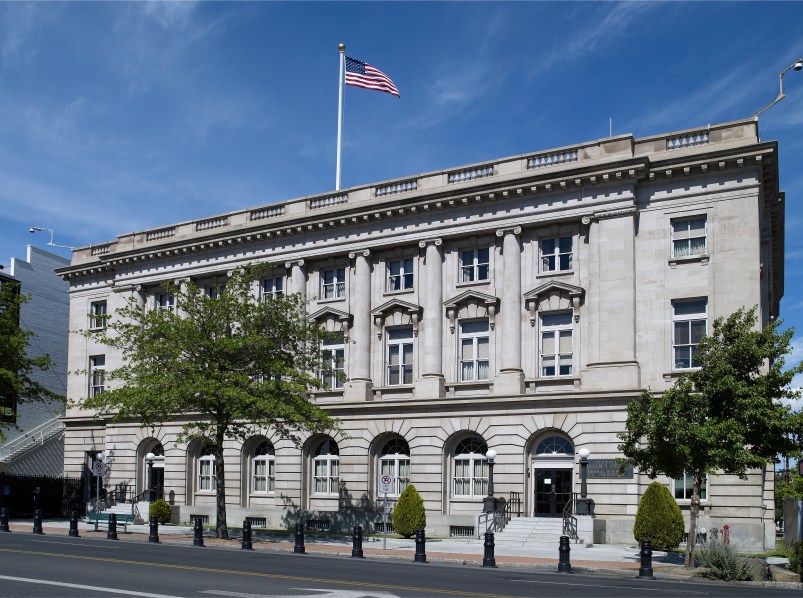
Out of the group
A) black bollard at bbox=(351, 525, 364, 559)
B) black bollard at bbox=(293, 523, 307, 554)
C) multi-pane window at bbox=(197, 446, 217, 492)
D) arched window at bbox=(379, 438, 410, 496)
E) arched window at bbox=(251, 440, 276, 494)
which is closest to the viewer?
black bollard at bbox=(351, 525, 364, 559)

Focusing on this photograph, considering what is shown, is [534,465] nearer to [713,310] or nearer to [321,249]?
[713,310]

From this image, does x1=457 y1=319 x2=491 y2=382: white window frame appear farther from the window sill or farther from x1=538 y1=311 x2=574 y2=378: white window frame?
the window sill

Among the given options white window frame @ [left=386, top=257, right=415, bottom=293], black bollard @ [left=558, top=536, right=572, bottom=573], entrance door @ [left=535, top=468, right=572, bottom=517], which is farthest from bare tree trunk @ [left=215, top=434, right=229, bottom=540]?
black bollard @ [left=558, top=536, right=572, bottom=573]

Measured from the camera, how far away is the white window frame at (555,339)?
40.2 metres

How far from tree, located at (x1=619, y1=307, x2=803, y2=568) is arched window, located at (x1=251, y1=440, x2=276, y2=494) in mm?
24082

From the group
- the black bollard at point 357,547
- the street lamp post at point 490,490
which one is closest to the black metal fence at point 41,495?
the street lamp post at point 490,490

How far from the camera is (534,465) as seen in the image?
132 ft

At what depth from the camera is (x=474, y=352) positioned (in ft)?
140

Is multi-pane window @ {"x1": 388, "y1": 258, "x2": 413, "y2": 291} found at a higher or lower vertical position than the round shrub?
higher

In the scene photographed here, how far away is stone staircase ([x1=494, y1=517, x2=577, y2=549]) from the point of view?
36.2 metres

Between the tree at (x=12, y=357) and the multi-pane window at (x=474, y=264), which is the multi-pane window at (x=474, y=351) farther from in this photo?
the tree at (x=12, y=357)

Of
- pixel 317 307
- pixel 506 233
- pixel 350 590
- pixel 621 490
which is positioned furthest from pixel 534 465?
pixel 350 590

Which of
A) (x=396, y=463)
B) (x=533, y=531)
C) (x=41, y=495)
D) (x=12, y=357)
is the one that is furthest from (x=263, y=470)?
(x=533, y=531)

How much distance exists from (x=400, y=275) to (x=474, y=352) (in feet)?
18.5
